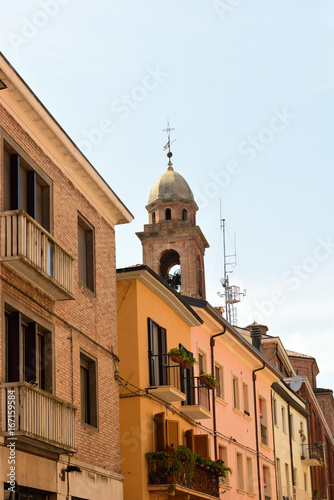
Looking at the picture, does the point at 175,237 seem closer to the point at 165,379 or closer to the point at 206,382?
the point at 206,382

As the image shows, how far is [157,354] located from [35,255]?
8410 mm

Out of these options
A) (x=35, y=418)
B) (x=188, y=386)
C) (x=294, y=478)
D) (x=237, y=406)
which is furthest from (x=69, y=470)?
(x=294, y=478)

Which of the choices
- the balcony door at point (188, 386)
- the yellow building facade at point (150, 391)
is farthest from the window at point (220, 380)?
the yellow building facade at point (150, 391)

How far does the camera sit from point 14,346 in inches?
576

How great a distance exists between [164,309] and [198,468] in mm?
4354

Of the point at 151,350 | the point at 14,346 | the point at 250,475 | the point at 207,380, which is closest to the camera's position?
the point at 14,346

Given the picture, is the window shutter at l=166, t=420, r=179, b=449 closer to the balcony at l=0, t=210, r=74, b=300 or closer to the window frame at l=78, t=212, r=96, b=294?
the window frame at l=78, t=212, r=96, b=294

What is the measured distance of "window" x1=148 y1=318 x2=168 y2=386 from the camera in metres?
21.9

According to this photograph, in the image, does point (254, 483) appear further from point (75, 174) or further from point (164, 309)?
point (75, 174)

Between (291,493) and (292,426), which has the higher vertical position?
(292,426)

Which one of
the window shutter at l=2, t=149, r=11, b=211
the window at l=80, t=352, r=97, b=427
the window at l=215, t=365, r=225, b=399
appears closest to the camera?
the window shutter at l=2, t=149, r=11, b=211

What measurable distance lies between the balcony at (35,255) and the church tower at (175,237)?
4114 centimetres

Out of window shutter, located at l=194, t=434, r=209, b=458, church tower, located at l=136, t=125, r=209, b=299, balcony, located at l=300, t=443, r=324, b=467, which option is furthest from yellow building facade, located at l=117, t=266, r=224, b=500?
church tower, located at l=136, t=125, r=209, b=299

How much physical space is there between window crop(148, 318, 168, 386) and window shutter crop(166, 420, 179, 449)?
107cm
